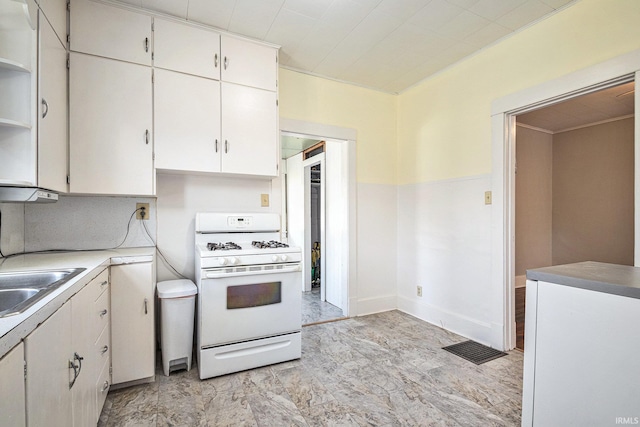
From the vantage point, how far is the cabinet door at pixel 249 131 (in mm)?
2504

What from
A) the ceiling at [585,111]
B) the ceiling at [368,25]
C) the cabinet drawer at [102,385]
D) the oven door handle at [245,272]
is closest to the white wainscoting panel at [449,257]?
the ceiling at [368,25]

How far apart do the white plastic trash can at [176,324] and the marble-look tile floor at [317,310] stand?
4.26 ft

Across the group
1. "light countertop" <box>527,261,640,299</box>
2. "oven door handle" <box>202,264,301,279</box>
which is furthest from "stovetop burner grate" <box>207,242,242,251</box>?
"light countertop" <box>527,261,640,299</box>

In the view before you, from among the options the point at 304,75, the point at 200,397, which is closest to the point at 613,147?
the point at 304,75

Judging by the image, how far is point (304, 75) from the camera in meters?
3.19

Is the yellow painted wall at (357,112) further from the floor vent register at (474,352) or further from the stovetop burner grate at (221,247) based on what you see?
the floor vent register at (474,352)

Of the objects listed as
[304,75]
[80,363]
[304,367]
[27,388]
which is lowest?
[304,367]

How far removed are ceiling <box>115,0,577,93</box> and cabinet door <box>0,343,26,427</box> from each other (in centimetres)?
230

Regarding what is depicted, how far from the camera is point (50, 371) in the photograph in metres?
0.93

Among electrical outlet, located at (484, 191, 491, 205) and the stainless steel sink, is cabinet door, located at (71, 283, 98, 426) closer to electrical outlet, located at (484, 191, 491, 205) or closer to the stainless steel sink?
the stainless steel sink

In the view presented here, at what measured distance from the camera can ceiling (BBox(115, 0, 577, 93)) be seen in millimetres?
2168

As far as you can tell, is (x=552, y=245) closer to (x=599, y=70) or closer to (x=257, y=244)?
(x=599, y=70)

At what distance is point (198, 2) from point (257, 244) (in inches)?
72.0

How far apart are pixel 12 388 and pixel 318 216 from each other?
4.24 m
